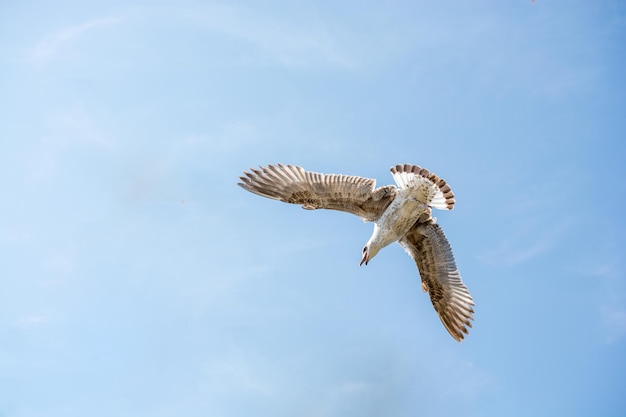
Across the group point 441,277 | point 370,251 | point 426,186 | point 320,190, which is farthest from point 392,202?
point 441,277

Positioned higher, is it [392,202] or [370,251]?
[392,202]

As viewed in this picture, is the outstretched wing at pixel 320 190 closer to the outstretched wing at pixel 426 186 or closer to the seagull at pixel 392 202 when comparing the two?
the seagull at pixel 392 202

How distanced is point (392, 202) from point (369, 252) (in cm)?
159

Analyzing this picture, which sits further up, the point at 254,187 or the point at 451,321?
the point at 254,187

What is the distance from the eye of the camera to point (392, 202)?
1045 inches

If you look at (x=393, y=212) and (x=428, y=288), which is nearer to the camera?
(x=393, y=212)

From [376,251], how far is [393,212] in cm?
134

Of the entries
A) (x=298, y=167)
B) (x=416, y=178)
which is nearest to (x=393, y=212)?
(x=416, y=178)

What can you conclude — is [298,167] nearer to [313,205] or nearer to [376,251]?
[313,205]

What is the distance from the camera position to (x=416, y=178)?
87.2 ft

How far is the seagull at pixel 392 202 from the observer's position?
26.4 metres

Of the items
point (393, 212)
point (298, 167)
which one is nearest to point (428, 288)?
point (393, 212)

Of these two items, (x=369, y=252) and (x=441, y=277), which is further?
(x=441, y=277)

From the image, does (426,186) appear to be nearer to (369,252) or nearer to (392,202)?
(392,202)
